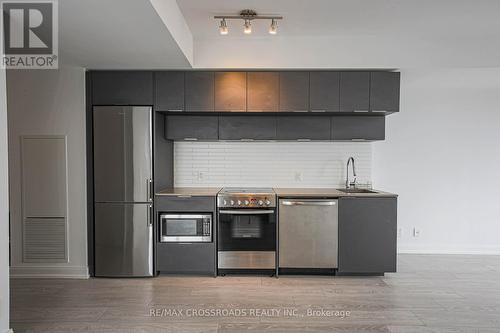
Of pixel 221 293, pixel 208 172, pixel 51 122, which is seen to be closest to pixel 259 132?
pixel 208 172

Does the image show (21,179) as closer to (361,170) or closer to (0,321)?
(0,321)

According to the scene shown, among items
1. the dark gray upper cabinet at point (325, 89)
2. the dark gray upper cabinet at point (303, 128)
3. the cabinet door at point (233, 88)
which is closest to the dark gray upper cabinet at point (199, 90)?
the cabinet door at point (233, 88)

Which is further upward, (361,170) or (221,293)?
(361,170)

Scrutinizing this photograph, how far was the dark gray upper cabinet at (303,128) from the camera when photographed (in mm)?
4246

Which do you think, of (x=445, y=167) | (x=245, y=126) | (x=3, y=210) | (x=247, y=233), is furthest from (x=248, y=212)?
(x=445, y=167)

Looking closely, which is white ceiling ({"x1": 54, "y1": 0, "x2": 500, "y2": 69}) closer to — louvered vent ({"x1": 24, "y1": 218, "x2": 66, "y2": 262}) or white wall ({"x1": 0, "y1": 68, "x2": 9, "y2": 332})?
white wall ({"x1": 0, "y1": 68, "x2": 9, "y2": 332})

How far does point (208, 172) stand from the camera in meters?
4.55

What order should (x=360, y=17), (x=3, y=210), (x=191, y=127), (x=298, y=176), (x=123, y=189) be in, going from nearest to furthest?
1. (x=3, y=210)
2. (x=360, y=17)
3. (x=123, y=189)
4. (x=191, y=127)
5. (x=298, y=176)

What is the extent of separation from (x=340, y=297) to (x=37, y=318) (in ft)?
9.16

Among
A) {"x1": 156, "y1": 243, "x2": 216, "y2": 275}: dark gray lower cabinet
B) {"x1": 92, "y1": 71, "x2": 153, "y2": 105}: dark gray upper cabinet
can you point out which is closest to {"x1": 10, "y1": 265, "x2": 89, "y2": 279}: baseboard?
{"x1": 156, "y1": 243, "x2": 216, "y2": 275}: dark gray lower cabinet

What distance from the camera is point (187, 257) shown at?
12.6ft

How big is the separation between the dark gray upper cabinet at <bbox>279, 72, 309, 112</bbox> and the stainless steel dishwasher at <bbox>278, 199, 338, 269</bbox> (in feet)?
3.62

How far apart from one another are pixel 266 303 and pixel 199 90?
2.42 metres

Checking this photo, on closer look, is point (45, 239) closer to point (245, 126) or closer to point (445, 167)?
point (245, 126)
